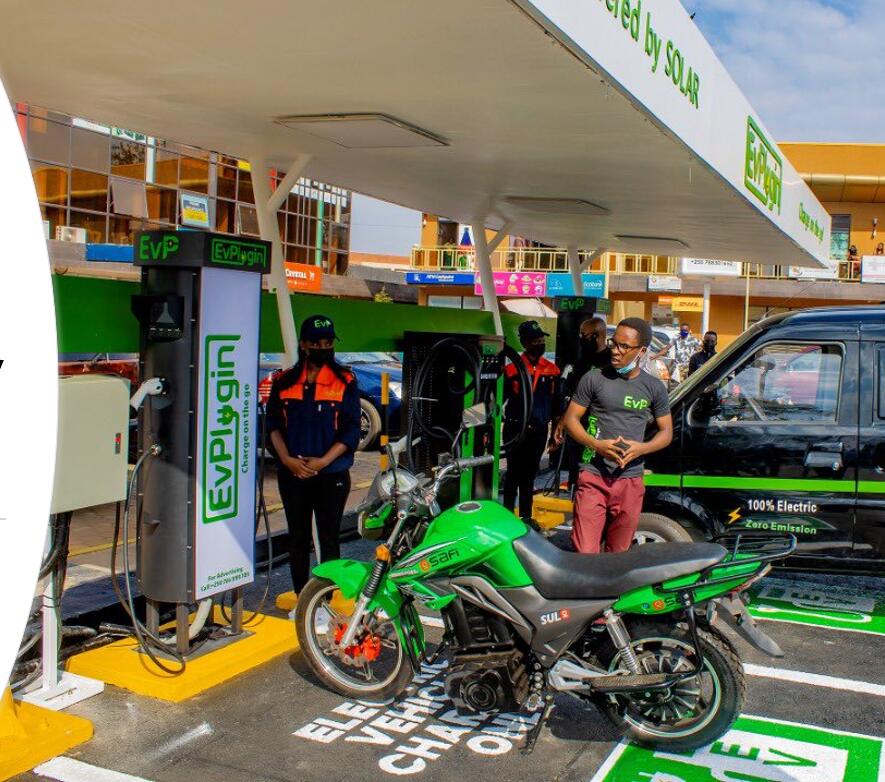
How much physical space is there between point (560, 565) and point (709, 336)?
12947 millimetres

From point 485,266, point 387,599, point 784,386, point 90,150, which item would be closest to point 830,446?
point 784,386

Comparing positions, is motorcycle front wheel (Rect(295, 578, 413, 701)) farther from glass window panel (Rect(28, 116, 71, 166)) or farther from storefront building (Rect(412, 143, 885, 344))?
storefront building (Rect(412, 143, 885, 344))

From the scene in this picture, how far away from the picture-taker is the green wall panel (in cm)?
482

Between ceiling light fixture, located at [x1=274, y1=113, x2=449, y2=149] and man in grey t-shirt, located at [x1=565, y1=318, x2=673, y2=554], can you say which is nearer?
man in grey t-shirt, located at [x1=565, y1=318, x2=673, y2=554]

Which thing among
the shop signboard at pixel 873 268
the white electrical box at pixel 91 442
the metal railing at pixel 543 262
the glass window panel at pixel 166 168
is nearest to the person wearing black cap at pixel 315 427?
the white electrical box at pixel 91 442

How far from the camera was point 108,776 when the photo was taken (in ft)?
13.5

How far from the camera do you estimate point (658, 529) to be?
→ 22.1ft

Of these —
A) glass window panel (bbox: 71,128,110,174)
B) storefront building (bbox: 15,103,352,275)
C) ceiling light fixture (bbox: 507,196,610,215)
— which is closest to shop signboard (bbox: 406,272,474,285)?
storefront building (bbox: 15,103,352,275)

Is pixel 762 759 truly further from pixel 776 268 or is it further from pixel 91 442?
pixel 776 268

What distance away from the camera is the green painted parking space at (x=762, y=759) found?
4270mm

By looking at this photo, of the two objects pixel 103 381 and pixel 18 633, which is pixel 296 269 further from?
pixel 18 633

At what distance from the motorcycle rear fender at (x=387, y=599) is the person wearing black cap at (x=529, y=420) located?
3.77 meters
